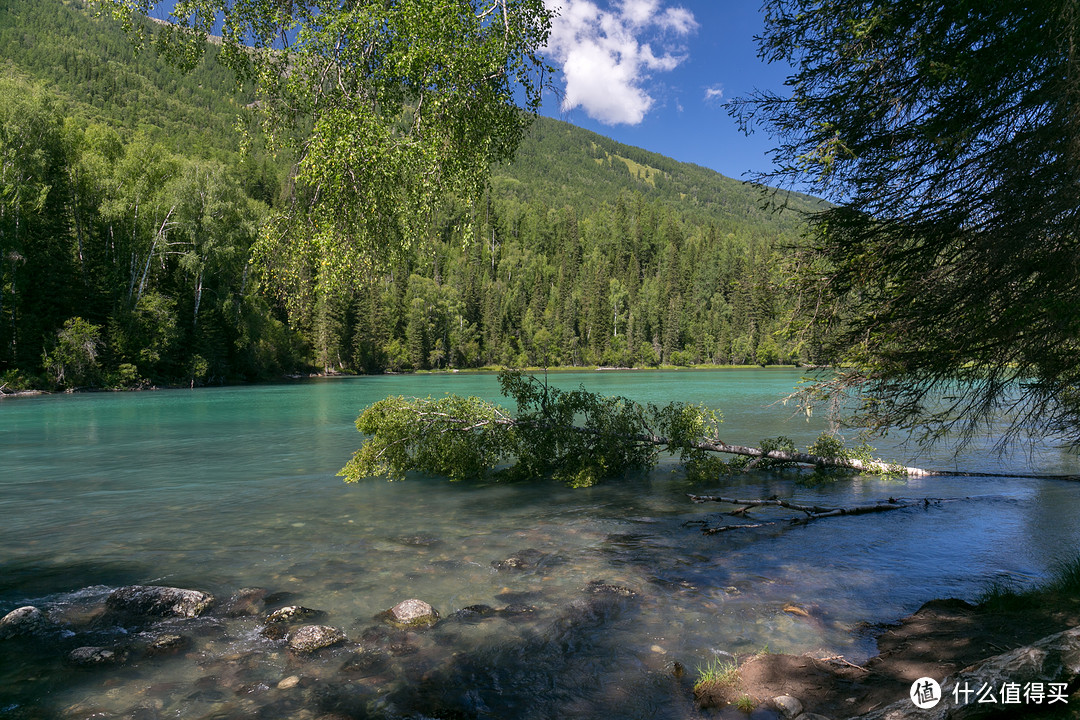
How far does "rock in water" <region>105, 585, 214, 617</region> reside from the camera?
6613 millimetres

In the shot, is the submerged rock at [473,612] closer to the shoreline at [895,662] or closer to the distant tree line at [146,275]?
the shoreline at [895,662]

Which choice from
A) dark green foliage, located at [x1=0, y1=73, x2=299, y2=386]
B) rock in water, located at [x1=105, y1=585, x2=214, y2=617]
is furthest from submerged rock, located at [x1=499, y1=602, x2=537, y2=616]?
dark green foliage, located at [x1=0, y1=73, x2=299, y2=386]

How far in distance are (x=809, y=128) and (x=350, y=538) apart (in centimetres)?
897

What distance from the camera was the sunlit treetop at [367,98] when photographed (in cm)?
599

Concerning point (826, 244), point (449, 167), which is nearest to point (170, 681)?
point (449, 167)

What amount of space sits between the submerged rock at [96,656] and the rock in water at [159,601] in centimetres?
82

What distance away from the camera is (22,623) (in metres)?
6.19

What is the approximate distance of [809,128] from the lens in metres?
7.23

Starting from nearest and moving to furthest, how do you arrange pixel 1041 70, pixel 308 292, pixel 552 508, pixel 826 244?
pixel 1041 70 < pixel 308 292 < pixel 826 244 < pixel 552 508

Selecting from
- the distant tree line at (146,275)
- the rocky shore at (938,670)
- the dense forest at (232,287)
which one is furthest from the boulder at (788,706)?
the distant tree line at (146,275)

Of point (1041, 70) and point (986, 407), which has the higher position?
point (1041, 70)

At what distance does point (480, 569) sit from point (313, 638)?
274 cm

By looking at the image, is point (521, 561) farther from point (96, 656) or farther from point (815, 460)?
point (815, 460)

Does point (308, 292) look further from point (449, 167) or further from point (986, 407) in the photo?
point (986, 407)
